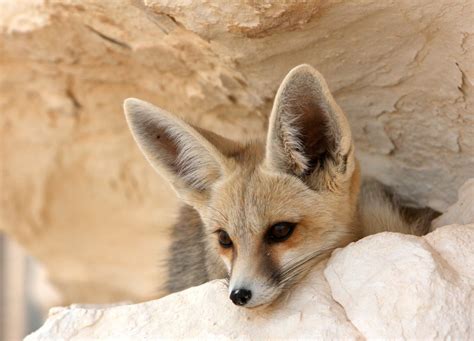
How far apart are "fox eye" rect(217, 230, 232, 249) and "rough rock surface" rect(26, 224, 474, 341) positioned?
5.0 inches

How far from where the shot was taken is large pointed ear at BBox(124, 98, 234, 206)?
7.52 feet

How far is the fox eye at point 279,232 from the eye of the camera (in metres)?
2.13

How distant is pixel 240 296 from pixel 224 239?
325mm

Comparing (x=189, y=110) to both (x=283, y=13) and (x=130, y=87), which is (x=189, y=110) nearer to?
(x=130, y=87)

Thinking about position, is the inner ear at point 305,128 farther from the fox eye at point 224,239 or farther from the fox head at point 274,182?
the fox eye at point 224,239

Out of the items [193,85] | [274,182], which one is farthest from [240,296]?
[193,85]

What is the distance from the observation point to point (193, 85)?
2.89m

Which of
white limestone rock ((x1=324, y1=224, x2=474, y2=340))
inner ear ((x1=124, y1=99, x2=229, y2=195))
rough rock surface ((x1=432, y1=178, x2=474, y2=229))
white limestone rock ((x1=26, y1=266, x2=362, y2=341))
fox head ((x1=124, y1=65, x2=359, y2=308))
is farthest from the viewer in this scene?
inner ear ((x1=124, y1=99, x2=229, y2=195))

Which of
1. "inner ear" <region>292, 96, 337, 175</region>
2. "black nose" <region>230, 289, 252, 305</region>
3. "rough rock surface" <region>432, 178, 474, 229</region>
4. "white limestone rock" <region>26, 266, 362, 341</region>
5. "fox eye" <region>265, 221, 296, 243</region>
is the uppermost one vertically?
"inner ear" <region>292, 96, 337, 175</region>

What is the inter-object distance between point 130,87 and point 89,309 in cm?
123

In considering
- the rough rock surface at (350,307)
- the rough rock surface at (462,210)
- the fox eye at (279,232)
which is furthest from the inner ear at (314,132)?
the rough rock surface at (462,210)

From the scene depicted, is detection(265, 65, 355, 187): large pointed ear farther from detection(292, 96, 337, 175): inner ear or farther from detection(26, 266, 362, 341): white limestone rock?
detection(26, 266, 362, 341): white limestone rock

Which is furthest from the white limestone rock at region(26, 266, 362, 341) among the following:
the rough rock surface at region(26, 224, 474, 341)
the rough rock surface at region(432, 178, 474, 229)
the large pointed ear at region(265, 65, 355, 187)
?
Result: the rough rock surface at region(432, 178, 474, 229)

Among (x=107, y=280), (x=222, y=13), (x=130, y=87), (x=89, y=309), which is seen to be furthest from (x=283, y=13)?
(x=107, y=280)
